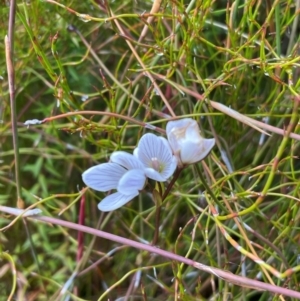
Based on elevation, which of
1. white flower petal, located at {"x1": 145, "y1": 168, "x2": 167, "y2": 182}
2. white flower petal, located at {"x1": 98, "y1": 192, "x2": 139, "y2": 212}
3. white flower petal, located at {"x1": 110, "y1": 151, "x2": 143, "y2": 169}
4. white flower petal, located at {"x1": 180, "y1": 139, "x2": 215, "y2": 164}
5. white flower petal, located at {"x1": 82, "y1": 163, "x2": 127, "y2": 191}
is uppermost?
white flower petal, located at {"x1": 180, "y1": 139, "x2": 215, "y2": 164}

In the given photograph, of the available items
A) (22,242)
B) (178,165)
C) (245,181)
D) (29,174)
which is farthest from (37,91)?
(178,165)

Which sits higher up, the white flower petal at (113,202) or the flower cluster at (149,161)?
the flower cluster at (149,161)

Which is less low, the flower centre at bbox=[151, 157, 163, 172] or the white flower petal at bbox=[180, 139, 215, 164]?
the white flower petal at bbox=[180, 139, 215, 164]

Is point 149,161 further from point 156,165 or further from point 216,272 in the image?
point 216,272

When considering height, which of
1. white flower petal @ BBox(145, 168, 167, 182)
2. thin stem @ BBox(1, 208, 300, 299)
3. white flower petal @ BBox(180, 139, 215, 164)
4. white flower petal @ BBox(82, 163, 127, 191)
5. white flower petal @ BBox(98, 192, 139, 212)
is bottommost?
thin stem @ BBox(1, 208, 300, 299)

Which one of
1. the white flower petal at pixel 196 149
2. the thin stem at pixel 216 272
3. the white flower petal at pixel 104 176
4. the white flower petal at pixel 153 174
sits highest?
the white flower petal at pixel 196 149

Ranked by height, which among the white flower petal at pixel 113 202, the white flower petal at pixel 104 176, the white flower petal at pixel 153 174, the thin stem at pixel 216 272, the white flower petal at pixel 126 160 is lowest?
the thin stem at pixel 216 272

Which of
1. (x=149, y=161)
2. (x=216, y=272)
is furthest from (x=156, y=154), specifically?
(x=216, y=272)

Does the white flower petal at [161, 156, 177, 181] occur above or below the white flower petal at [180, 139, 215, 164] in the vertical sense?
below
